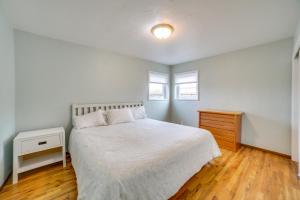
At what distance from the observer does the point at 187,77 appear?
14.3 ft

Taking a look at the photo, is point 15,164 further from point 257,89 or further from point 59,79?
point 257,89

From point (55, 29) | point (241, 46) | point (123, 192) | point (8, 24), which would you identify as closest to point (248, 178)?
point (123, 192)

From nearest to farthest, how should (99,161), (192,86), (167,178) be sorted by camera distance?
(99,161), (167,178), (192,86)

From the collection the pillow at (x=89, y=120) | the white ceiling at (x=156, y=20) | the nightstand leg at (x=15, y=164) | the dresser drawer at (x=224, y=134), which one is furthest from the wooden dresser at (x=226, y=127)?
the nightstand leg at (x=15, y=164)

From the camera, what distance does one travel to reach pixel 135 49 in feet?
10.5

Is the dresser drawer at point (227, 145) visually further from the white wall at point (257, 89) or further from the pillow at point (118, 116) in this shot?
the pillow at point (118, 116)

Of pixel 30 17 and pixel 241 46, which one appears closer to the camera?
pixel 30 17

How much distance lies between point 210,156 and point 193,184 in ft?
1.81

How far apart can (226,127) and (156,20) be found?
8.71 ft

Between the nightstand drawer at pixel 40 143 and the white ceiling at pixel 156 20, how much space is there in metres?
1.77

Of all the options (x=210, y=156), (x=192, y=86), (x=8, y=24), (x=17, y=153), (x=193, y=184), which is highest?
(x=8, y=24)

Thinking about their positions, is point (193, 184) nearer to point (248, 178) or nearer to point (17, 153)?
point (248, 178)

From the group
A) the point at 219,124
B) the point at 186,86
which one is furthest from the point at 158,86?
the point at 219,124

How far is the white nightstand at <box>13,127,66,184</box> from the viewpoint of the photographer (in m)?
1.86
